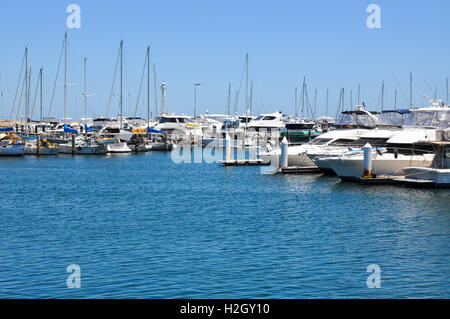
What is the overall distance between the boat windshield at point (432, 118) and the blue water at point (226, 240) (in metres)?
8.46

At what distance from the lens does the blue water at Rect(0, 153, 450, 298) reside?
16.3m

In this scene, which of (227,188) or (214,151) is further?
(214,151)

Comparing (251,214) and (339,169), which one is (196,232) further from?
(339,169)

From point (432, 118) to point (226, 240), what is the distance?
27.9 metres

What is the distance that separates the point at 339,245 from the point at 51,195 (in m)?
21.8

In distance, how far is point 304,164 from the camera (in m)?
49.2

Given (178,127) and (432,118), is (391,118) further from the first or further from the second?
(178,127)

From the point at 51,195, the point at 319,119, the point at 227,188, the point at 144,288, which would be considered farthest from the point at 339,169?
the point at 319,119

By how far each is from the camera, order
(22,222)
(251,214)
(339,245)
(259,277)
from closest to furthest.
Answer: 1. (259,277)
2. (339,245)
3. (22,222)
4. (251,214)

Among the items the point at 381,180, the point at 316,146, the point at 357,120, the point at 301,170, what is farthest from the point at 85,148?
the point at 381,180

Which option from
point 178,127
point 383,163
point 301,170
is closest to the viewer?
point 383,163

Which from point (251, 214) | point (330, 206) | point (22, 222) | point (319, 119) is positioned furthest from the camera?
point (319, 119)

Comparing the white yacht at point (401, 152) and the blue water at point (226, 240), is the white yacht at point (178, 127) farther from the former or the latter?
the blue water at point (226, 240)

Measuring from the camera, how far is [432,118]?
45438mm
